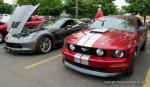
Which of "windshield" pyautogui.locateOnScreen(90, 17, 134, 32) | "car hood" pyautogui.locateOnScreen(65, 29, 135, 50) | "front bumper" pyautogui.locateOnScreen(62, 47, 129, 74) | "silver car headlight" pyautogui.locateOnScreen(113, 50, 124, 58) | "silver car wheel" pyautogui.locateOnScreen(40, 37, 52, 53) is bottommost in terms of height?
"silver car wheel" pyautogui.locateOnScreen(40, 37, 52, 53)

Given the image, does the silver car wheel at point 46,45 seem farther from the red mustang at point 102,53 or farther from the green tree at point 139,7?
the green tree at point 139,7

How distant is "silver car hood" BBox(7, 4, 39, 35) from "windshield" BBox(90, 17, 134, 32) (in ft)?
7.83

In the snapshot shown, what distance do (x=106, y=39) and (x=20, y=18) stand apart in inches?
147

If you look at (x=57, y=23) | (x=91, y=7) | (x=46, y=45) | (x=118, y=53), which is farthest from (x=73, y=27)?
(x=91, y=7)

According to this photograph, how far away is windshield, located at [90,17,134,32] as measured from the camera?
5241mm

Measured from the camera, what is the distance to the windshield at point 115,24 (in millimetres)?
5241

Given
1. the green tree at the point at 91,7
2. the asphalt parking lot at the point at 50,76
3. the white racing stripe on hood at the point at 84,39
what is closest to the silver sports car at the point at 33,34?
the asphalt parking lot at the point at 50,76

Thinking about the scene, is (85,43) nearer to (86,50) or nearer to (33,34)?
(86,50)

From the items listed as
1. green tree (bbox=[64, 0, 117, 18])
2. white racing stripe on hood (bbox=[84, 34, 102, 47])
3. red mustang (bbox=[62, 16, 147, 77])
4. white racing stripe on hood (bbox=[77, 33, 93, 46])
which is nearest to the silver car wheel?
red mustang (bbox=[62, 16, 147, 77])

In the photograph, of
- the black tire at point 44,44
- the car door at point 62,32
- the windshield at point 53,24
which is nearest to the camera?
the black tire at point 44,44

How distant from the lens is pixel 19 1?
1490 inches

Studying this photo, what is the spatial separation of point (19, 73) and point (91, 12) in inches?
872

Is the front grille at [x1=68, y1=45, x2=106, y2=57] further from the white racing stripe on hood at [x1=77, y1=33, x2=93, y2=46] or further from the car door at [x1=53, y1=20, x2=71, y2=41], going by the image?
the car door at [x1=53, y1=20, x2=71, y2=41]

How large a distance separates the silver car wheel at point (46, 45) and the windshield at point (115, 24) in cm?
167
